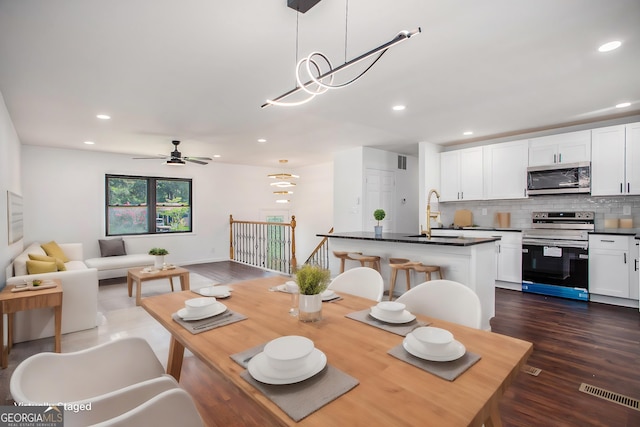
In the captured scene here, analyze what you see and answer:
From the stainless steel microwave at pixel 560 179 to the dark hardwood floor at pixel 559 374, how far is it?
1654 mm

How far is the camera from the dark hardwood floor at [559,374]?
191cm

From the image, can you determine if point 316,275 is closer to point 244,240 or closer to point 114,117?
point 114,117

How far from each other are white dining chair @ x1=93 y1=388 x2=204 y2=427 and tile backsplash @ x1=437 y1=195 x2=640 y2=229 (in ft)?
18.7

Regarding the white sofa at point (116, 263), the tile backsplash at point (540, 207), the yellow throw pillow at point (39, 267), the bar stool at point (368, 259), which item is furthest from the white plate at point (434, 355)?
the white sofa at point (116, 263)

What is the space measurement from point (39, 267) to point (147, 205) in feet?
12.4

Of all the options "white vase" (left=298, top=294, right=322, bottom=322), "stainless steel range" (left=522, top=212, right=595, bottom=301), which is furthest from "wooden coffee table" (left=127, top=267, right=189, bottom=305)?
"stainless steel range" (left=522, top=212, right=595, bottom=301)

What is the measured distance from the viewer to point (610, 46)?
2.46m

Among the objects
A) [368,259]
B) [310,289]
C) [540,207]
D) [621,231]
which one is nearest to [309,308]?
[310,289]

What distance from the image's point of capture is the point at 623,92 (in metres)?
3.41

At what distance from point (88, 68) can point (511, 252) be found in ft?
19.1

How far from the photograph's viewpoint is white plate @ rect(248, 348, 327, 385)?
0.98 m

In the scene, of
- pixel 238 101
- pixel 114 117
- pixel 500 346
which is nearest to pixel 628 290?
pixel 500 346

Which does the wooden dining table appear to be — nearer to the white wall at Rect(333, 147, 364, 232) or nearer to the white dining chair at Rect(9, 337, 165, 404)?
the white dining chair at Rect(9, 337, 165, 404)

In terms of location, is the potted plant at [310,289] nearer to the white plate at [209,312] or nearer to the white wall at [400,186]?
the white plate at [209,312]
